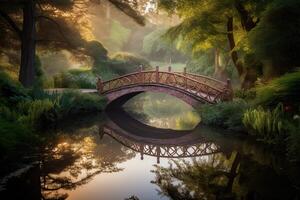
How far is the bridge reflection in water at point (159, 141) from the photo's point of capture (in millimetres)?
13508

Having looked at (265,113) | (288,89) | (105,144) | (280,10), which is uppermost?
(280,10)

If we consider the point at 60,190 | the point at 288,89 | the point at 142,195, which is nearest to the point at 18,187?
the point at 60,190

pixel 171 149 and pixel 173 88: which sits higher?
pixel 173 88

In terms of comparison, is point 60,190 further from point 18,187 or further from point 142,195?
point 142,195

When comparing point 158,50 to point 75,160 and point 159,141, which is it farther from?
point 75,160

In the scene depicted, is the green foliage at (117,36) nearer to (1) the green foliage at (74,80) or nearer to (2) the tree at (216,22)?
(1) the green foliage at (74,80)

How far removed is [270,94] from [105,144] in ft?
20.9

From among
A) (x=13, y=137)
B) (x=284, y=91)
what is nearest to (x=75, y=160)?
(x=13, y=137)

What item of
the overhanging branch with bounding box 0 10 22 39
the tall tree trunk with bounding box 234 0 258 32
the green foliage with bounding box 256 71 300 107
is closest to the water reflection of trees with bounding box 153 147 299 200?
the green foliage with bounding box 256 71 300 107

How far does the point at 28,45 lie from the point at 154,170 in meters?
14.0

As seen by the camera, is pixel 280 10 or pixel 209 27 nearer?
pixel 280 10

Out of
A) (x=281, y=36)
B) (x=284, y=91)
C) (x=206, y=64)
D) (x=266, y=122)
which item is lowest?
(x=266, y=122)

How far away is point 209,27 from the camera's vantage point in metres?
21.9

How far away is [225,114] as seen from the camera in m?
17.9
